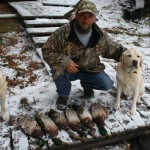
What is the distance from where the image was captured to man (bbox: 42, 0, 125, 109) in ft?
13.6

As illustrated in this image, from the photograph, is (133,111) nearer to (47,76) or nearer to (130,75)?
(130,75)

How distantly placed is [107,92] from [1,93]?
6.42 feet

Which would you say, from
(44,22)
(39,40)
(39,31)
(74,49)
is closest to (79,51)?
(74,49)

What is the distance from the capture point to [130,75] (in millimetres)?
4387

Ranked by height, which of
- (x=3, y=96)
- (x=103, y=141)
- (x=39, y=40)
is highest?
(x=3, y=96)

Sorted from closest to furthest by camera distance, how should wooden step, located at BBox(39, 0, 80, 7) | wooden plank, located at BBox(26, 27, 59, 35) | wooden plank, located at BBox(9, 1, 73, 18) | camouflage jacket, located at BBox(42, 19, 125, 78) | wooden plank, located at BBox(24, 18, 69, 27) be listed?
camouflage jacket, located at BBox(42, 19, 125, 78) → wooden plank, located at BBox(26, 27, 59, 35) → wooden plank, located at BBox(24, 18, 69, 27) → wooden plank, located at BBox(9, 1, 73, 18) → wooden step, located at BBox(39, 0, 80, 7)

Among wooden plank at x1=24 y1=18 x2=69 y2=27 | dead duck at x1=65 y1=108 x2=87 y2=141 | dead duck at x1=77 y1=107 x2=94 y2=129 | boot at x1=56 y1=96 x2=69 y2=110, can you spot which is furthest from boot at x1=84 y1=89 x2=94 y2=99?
wooden plank at x1=24 y1=18 x2=69 y2=27

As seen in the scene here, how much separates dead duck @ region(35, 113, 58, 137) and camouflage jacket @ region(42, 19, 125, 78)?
0.72 meters

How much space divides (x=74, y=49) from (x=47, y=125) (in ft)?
3.95

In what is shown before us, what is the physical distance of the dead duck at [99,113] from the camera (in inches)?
165

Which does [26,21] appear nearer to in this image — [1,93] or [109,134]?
[1,93]

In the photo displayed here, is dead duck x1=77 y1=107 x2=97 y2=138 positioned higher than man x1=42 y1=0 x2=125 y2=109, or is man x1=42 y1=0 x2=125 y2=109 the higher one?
man x1=42 y1=0 x2=125 y2=109

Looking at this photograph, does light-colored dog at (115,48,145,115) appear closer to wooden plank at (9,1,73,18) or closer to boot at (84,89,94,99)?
boot at (84,89,94,99)

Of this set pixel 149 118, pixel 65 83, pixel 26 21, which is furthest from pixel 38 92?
pixel 26 21
